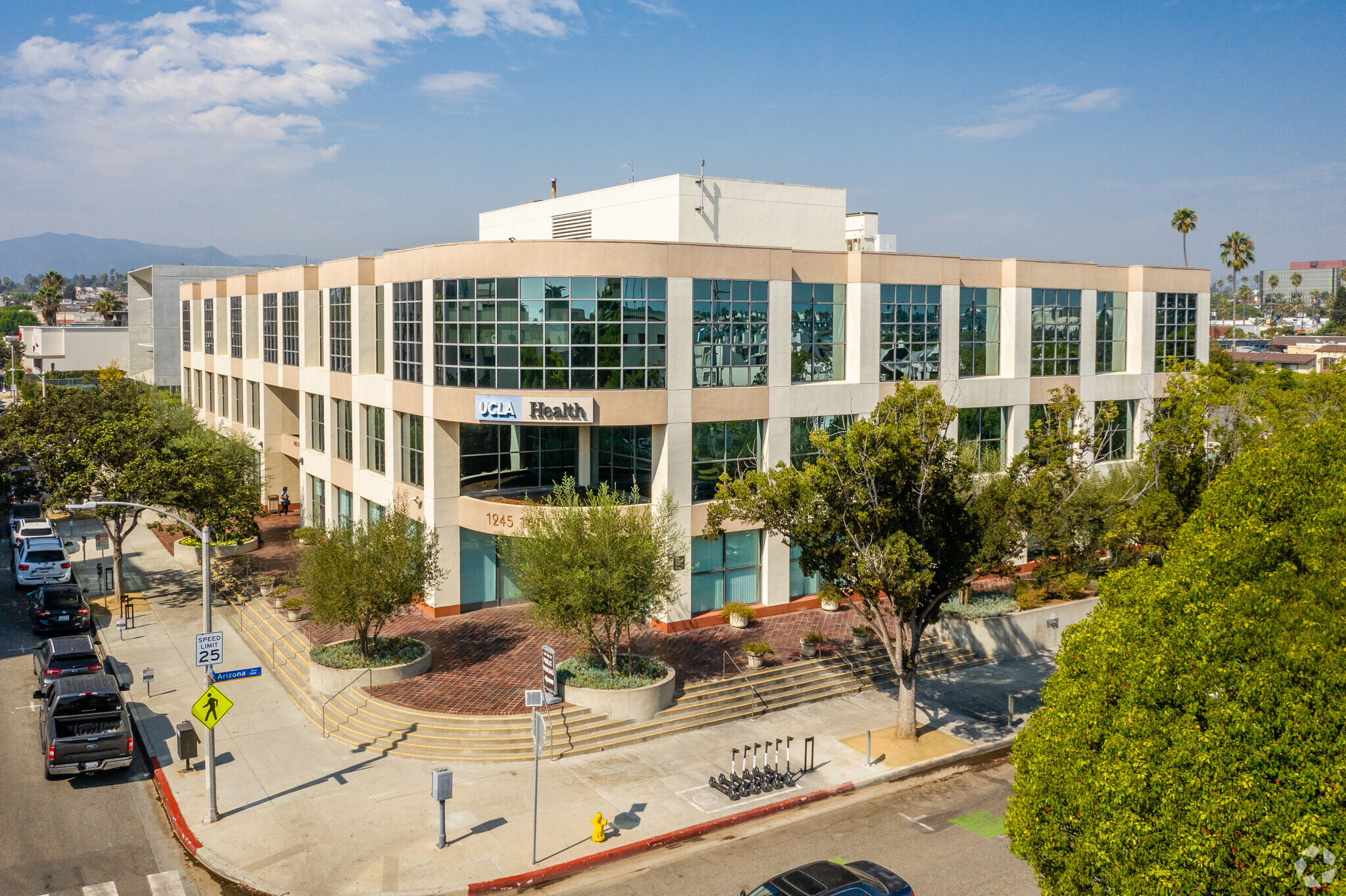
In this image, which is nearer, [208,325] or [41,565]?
[41,565]

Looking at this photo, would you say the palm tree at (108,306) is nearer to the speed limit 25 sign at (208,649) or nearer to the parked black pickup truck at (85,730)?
the parked black pickup truck at (85,730)

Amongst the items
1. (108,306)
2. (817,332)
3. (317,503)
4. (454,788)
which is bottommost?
(454,788)

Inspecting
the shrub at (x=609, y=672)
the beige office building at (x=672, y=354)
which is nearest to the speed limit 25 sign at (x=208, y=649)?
the shrub at (x=609, y=672)

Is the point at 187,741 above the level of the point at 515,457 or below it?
below

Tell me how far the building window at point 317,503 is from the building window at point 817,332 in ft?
78.6

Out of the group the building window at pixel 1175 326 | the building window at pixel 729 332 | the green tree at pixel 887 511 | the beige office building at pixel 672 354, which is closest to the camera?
the green tree at pixel 887 511

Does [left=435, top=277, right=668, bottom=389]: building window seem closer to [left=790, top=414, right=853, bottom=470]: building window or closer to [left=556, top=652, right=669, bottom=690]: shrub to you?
[left=790, top=414, right=853, bottom=470]: building window

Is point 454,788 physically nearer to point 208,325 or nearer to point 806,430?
point 806,430

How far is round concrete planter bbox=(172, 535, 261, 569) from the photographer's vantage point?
4378 cm

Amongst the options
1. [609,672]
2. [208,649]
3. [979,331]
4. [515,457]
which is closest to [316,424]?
[515,457]

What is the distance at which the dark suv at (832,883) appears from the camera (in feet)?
54.2

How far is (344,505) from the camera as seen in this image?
146ft

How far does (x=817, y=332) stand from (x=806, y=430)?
147 inches

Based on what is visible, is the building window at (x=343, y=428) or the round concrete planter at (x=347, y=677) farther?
the building window at (x=343, y=428)
